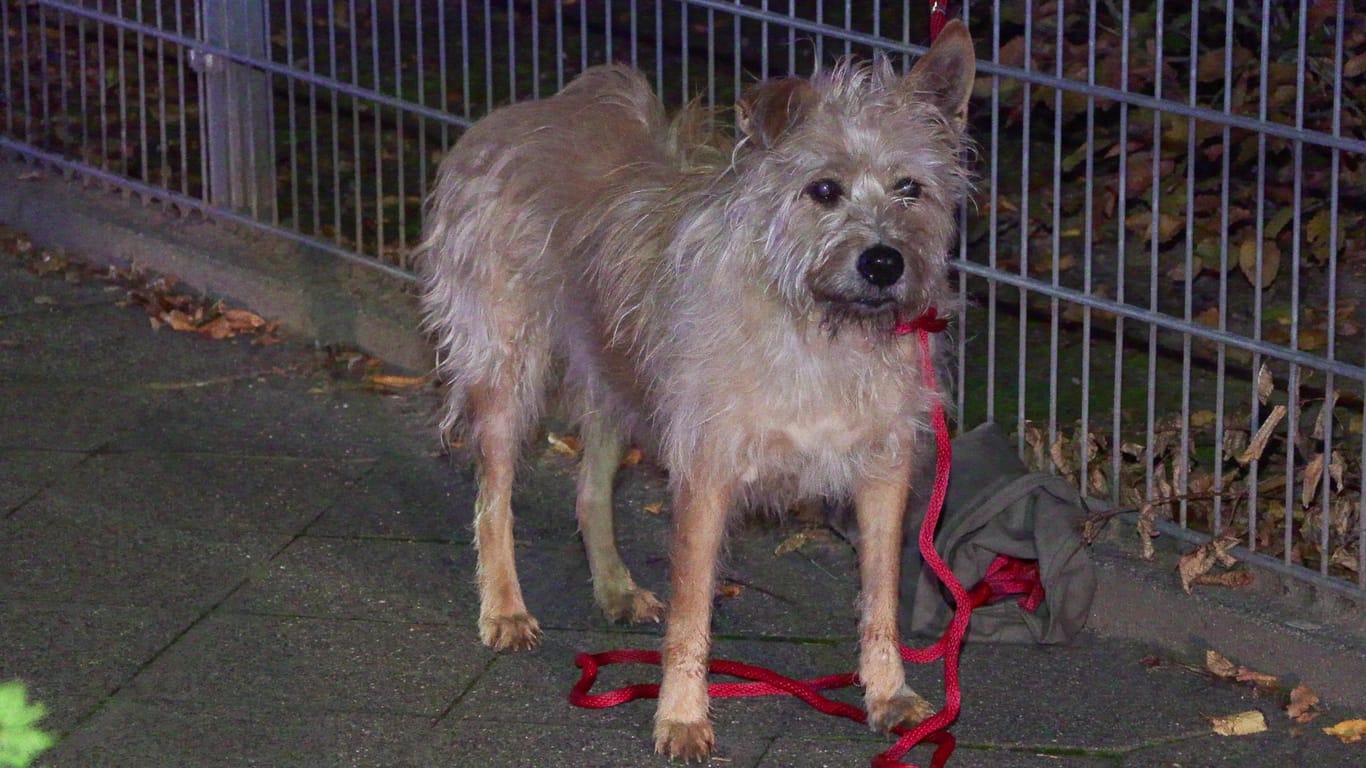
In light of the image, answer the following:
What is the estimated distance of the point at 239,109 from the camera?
8.19m

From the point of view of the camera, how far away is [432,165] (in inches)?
380

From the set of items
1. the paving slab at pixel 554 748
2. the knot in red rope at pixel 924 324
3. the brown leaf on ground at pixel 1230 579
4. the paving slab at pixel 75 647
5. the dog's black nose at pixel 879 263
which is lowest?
the paving slab at pixel 75 647

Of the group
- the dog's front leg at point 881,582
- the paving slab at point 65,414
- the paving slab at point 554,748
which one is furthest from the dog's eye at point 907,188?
the paving slab at point 65,414

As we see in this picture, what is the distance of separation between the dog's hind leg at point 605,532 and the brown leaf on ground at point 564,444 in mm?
1113

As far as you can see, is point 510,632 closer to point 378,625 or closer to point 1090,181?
point 378,625

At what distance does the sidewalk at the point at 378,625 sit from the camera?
15.5 ft

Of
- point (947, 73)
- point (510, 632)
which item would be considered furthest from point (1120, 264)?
point (510, 632)

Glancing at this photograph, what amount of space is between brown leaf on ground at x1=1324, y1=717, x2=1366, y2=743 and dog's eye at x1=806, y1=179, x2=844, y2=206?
74.8 inches

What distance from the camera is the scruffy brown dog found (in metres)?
4.43

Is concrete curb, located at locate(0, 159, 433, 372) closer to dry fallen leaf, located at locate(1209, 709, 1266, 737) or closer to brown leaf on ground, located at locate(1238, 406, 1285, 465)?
brown leaf on ground, located at locate(1238, 406, 1285, 465)

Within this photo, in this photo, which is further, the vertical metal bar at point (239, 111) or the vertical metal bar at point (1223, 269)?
the vertical metal bar at point (239, 111)

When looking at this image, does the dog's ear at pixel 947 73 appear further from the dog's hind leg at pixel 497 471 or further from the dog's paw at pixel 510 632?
the dog's paw at pixel 510 632

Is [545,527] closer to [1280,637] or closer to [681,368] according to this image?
[681,368]

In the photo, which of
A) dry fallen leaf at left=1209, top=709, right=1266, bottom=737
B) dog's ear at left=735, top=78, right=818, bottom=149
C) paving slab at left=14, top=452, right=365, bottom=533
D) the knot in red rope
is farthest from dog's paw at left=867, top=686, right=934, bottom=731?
paving slab at left=14, top=452, right=365, bottom=533
